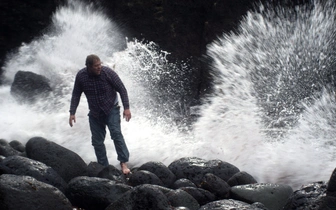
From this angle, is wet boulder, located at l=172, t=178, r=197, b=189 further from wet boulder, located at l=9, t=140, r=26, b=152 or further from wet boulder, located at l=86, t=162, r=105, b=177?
wet boulder, located at l=9, t=140, r=26, b=152

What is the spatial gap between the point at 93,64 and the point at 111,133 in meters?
0.94

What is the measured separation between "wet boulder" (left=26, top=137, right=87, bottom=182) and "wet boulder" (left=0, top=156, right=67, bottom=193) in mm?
669

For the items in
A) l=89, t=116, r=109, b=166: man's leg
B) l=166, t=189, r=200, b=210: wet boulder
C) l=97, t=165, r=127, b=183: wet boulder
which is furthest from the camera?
l=89, t=116, r=109, b=166: man's leg

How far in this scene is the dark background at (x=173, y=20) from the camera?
1318cm

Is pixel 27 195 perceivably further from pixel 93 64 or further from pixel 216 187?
pixel 93 64

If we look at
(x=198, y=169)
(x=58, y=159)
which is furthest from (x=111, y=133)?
(x=198, y=169)

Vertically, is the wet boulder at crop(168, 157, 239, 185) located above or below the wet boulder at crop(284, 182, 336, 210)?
above

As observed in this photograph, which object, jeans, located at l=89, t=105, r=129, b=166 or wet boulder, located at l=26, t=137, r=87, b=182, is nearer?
wet boulder, located at l=26, t=137, r=87, b=182

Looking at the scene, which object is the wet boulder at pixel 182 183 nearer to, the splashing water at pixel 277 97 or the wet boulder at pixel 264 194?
the wet boulder at pixel 264 194

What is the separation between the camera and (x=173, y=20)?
14.6m

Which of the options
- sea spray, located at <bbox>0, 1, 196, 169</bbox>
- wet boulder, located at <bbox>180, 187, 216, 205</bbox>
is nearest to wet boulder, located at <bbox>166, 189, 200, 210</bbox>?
wet boulder, located at <bbox>180, 187, 216, 205</bbox>

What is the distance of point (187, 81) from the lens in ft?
44.2

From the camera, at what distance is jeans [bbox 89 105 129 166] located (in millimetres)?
6047

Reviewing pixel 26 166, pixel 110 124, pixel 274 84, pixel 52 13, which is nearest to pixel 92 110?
pixel 110 124
